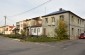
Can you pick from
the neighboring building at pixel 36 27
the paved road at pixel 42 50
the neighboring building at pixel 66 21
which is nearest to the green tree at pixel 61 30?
the neighboring building at pixel 66 21

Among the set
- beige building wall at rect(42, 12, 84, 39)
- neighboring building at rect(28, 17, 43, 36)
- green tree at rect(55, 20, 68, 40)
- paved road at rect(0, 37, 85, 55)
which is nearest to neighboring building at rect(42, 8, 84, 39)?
beige building wall at rect(42, 12, 84, 39)

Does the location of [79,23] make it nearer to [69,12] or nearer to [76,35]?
[76,35]

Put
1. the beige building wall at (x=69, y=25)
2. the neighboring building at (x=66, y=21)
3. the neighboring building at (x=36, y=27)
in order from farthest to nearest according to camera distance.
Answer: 1. the neighboring building at (x=36, y=27)
2. the neighboring building at (x=66, y=21)
3. the beige building wall at (x=69, y=25)

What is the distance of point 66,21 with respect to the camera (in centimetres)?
4319

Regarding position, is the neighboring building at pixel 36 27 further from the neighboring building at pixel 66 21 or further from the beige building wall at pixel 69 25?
the beige building wall at pixel 69 25

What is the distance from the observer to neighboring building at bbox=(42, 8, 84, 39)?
43406mm

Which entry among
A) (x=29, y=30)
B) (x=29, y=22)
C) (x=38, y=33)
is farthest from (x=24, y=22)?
(x=38, y=33)

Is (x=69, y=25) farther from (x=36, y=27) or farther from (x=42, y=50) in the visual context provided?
(x=42, y=50)

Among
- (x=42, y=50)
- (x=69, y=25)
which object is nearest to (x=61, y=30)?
(x=69, y=25)

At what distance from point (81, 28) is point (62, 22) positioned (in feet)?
44.4

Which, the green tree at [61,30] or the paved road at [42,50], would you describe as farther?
the green tree at [61,30]

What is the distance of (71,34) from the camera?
44.3m

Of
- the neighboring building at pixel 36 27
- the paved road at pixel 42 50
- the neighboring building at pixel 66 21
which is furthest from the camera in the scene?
the neighboring building at pixel 36 27

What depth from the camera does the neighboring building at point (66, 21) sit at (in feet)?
142
